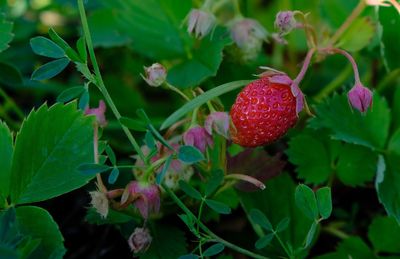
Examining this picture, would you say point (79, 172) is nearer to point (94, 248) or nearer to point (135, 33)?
point (94, 248)

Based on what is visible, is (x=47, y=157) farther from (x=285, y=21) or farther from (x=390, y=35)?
(x=390, y=35)

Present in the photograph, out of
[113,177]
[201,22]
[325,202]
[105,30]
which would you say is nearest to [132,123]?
[113,177]

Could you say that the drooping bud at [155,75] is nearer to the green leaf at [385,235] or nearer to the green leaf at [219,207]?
the green leaf at [219,207]

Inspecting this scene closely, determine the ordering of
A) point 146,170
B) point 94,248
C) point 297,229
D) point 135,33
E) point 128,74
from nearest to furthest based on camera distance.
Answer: point 146,170 → point 297,229 → point 94,248 → point 135,33 → point 128,74

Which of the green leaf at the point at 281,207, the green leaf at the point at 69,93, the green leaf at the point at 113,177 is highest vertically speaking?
the green leaf at the point at 69,93

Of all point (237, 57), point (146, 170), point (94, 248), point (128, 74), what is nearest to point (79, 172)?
point (146, 170)

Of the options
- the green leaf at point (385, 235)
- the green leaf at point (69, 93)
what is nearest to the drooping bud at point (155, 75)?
the green leaf at point (69, 93)
